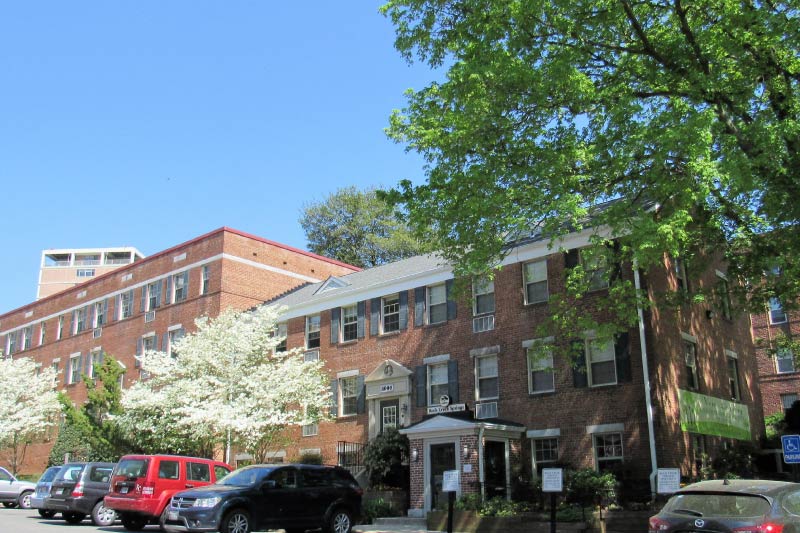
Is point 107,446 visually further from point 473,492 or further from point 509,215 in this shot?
point 509,215

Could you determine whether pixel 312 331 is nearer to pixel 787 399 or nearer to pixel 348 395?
pixel 348 395

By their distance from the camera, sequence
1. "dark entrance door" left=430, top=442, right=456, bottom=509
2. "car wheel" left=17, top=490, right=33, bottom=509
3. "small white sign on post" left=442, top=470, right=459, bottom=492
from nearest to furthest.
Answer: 1. "small white sign on post" left=442, top=470, right=459, bottom=492
2. "dark entrance door" left=430, top=442, right=456, bottom=509
3. "car wheel" left=17, top=490, right=33, bottom=509

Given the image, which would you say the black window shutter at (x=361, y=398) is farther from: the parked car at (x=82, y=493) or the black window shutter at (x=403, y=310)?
the parked car at (x=82, y=493)

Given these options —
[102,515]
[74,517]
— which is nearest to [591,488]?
[102,515]

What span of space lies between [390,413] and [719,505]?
17976 mm

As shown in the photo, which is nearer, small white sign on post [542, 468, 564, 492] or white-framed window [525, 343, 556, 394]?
small white sign on post [542, 468, 564, 492]

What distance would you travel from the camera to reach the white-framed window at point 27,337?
50.0 metres

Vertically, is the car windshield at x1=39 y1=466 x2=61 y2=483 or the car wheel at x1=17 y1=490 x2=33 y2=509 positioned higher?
the car windshield at x1=39 y1=466 x2=61 y2=483

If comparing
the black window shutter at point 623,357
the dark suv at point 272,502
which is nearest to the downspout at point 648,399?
the black window shutter at point 623,357

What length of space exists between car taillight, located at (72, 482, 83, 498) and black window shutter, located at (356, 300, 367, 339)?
454 inches

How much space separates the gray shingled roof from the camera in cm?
2840

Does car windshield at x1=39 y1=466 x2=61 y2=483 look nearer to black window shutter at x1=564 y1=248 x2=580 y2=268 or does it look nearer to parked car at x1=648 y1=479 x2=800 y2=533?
black window shutter at x1=564 y1=248 x2=580 y2=268

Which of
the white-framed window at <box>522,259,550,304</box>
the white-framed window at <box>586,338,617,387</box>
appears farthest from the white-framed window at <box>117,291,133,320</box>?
the white-framed window at <box>586,338,617,387</box>

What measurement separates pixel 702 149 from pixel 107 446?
79.8 ft
